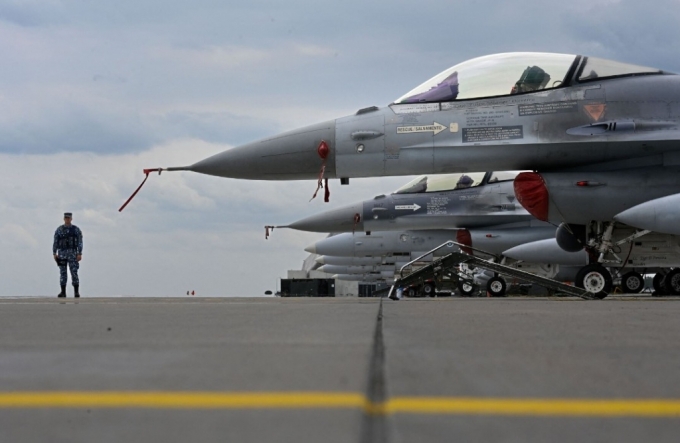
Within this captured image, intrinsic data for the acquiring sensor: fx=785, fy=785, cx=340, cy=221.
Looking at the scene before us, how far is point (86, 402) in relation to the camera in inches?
83.4

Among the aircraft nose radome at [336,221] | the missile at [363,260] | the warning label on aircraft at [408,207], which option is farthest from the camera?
the missile at [363,260]

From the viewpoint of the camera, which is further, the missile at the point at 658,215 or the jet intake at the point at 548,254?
the jet intake at the point at 548,254

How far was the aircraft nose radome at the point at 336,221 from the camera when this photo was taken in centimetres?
2062

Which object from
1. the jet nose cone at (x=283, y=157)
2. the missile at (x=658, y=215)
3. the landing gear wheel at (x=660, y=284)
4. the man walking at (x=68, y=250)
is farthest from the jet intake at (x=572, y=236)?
the man walking at (x=68, y=250)

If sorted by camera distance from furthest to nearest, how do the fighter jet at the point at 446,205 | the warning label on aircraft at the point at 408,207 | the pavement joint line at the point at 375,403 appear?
the warning label on aircraft at the point at 408,207
the fighter jet at the point at 446,205
the pavement joint line at the point at 375,403

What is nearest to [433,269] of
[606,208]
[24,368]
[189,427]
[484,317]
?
[606,208]

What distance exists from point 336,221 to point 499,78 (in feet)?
34.3

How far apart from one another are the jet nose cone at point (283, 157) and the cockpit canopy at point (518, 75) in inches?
52.1

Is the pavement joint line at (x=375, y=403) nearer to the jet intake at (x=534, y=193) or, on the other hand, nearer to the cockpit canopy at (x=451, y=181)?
the jet intake at (x=534, y=193)

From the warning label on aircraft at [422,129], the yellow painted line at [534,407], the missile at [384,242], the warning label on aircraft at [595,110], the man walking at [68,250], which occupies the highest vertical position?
the warning label on aircraft at [595,110]

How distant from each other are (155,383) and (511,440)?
1.17 m

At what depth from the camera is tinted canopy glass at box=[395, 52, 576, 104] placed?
36.3ft

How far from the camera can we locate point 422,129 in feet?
36.0

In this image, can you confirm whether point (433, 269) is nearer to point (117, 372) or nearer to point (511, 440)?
point (117, 372)
